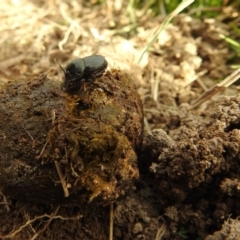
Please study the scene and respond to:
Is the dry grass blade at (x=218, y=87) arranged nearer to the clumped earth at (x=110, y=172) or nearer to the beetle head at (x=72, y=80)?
the clumped earth at (x=110, y=172)

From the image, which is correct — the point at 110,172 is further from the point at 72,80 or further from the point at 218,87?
the point at 218,87

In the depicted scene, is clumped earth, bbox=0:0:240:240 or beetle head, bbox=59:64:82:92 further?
beetle head, bbox=59:64:82:92

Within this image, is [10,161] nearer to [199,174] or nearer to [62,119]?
[62,119]

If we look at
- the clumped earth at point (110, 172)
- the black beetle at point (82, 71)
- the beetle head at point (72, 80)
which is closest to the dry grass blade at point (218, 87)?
the clumped earth at point (110, 172)

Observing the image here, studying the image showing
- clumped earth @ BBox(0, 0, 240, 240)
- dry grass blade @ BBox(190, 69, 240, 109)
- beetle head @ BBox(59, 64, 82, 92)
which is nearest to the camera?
clumped earth @ BBox(0, 0, 240, 240)

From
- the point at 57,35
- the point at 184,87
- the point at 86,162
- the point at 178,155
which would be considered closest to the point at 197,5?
the point at 184,87

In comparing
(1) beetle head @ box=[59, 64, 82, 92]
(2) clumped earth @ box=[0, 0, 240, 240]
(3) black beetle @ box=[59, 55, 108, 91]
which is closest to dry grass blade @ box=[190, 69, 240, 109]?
(2) clumped earth @ box=[0, 0, 240, 240]

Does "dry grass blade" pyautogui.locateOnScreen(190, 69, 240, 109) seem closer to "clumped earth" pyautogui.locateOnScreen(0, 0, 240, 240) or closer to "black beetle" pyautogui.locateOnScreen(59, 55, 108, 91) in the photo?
"clumped earth" pyautogui.locateOnScreen(0, 0, 240, 240)
